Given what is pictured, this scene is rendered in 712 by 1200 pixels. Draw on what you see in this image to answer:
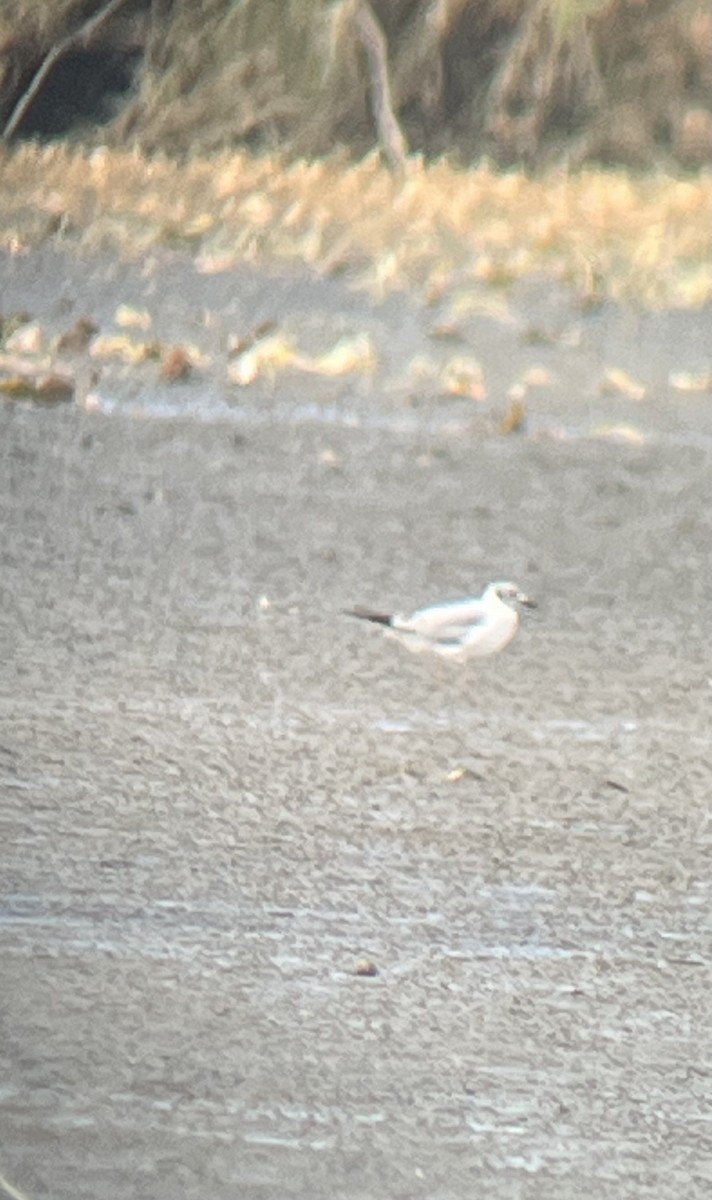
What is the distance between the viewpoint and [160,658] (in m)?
1.92

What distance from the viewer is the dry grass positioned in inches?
135

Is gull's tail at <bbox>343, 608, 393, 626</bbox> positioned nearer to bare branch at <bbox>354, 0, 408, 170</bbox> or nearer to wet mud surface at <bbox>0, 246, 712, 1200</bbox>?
wet mud surface at <bbox>0, 246, 712, 1200</bbox>

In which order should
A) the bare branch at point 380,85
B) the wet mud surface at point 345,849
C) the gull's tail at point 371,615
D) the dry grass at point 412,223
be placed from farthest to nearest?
the dry grass at point 412,223 < the bare branch at point 380,85 < the gull's tail at point 371,615 < the wet mud surface at point 345,849

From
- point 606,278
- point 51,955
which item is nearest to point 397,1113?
point 51,955

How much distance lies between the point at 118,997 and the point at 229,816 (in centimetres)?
35

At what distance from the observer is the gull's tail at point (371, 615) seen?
6.66 feet

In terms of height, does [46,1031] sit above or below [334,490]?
above

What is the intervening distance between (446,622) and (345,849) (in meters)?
0.51

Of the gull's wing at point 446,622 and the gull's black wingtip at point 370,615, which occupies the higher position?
the gull's wing at point 446,622

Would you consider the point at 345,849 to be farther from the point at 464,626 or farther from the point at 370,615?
the point at 370,615

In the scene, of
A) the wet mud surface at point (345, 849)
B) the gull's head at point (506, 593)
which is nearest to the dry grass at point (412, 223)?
the wet mud surface at point (345, 849)

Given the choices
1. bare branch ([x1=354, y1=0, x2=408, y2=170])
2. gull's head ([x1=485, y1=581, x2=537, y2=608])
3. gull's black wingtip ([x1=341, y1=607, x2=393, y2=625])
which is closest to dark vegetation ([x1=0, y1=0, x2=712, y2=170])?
bare branch ([x1=354, y1=0, x2=408, y2=170])

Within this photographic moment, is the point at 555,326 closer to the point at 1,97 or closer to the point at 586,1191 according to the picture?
the point at 1,97

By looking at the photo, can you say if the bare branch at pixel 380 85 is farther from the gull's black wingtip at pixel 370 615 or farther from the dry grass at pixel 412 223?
the gull's black wingtip at pixel 370 615
